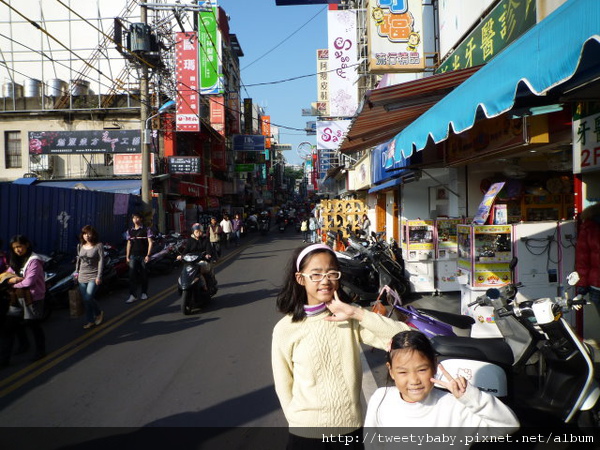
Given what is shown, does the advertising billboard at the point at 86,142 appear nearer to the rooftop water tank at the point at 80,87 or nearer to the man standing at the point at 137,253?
the rooftop water tank at the point at 80,87

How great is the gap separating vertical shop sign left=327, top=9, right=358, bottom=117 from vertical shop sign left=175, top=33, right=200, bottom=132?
6710 mm

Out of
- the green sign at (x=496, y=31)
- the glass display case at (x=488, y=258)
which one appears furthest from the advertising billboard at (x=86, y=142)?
the glass display case at (x=488, y=258)

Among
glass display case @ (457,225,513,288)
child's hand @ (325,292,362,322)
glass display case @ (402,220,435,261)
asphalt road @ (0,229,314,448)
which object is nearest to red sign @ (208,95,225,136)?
asphalt road @ (0,229,314,448)

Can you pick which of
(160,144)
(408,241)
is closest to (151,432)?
(408,241)

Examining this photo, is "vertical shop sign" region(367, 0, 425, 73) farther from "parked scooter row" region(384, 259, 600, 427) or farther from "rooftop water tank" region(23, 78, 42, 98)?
"rooftop water tank" region(23, 78, 42, 98)

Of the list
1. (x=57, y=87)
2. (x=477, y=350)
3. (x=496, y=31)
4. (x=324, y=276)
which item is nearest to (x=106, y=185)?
(x=57, y=87)

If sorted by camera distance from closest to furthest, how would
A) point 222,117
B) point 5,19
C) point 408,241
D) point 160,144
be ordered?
point 408,241, point 160,144, point 5,19, point 222,117

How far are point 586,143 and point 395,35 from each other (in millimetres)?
5877

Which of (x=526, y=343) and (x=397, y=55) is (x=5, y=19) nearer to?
(x=397, y=55)

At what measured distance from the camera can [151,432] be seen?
3.64 m

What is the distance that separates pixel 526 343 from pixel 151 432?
3212mm

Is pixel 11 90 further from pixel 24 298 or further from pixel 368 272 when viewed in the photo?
pixel 368 272

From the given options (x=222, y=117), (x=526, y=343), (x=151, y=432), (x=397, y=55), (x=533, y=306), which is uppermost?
(x=222, y=117)

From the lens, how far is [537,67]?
290cm
